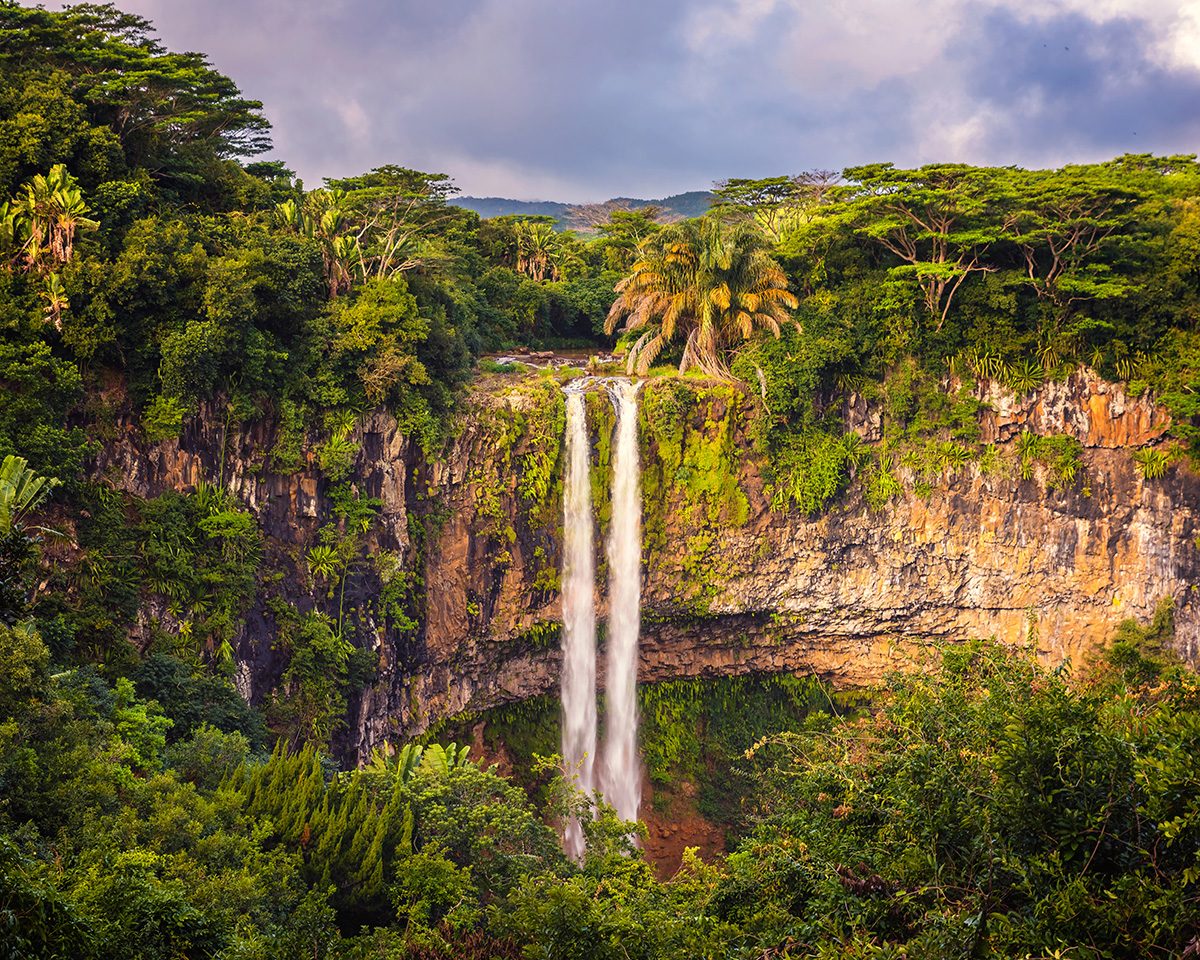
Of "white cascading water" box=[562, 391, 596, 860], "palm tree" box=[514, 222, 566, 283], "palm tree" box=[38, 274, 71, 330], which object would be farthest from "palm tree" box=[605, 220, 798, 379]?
Answer: "palm tree" box=[38, 274, 71, 330]

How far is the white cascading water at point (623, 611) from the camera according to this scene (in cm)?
2366

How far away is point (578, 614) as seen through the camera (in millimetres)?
23625

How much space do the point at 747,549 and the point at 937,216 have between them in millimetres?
9441

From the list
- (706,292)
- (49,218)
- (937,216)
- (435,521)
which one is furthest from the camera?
(706,292)

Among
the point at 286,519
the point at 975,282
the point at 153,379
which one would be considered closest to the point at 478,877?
the point at 286,519

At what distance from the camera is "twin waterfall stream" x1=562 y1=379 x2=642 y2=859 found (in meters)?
23.3

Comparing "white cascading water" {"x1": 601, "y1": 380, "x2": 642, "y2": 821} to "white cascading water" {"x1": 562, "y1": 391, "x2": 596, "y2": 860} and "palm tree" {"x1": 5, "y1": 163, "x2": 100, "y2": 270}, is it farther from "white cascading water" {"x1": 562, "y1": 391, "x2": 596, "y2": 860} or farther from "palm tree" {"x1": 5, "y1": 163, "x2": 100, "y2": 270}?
"palm tree" {"x1": 5, "y1": 163, "x2": 100, "y2": 270}

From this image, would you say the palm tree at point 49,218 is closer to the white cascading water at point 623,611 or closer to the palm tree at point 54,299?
the palm tree at point 54,299

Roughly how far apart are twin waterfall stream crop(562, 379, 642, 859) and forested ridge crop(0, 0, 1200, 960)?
107 centimetres

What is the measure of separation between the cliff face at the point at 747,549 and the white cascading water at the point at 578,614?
40 centimetres

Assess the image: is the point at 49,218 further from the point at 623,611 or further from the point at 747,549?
the point at 747,549

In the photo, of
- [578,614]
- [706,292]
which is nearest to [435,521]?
[578,614]

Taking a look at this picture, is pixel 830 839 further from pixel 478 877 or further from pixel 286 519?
pixel 286 519

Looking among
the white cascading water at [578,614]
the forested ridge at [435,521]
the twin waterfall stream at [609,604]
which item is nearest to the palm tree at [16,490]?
the forested ridge at [435,521]
